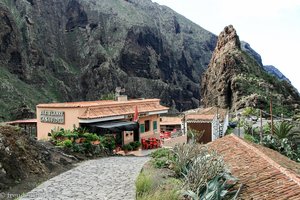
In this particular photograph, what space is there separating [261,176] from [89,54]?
129 m

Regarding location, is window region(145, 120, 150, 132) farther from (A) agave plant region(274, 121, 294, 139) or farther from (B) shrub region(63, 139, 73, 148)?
(B) shrub region(63, 139, 73, 148)

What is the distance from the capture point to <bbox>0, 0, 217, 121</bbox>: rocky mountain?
104 meters

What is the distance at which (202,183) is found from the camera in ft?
29.9

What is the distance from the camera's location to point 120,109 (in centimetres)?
2694

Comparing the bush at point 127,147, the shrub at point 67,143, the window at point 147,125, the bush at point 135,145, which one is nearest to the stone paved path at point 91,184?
the shrub at point 67,143

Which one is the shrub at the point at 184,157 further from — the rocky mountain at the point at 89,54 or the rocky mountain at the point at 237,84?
the rocky mountain at the point at 89,54

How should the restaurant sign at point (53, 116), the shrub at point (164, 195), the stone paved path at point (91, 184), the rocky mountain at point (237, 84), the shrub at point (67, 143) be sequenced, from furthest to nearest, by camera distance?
1. the rocky mountain at point (237, 84)
2. the restaurant sign at point (53, 116)
3. the shrub at point (67, 143)
4. the stone paved path at point (91, 184)
5. the shrub at point (164, 195)

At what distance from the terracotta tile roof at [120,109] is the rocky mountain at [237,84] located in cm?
4420

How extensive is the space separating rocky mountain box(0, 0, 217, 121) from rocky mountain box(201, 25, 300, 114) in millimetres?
42525

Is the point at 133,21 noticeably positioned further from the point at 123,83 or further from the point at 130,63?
the point at 123,83

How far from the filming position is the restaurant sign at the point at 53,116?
24.0 meters

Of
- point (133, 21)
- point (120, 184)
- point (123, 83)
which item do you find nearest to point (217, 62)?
point (123, 83)

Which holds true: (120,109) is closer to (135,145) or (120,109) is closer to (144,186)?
(135,145)

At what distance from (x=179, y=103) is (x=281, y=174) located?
13956cm
